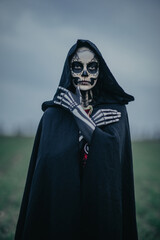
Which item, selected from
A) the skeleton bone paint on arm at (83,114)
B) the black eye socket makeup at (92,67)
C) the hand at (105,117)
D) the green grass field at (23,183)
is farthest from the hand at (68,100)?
the green grass field at (23,183)

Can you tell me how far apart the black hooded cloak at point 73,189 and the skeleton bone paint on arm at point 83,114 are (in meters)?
0.10

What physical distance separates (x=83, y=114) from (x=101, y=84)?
989 millimetres

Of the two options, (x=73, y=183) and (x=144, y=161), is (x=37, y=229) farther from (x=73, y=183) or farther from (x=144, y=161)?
(x=144, y=161)

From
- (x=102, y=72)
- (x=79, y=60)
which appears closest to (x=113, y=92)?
(x=102, y=72)

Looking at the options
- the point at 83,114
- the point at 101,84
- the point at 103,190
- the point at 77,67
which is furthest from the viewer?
the point at 101,84

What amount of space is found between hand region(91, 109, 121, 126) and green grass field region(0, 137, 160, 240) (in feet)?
11.8

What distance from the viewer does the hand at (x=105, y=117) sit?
301 cm

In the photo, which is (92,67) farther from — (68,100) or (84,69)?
(68,100)

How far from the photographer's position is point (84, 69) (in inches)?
130

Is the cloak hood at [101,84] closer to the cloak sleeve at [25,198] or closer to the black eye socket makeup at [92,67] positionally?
the black eye socket makeup at [92,67]

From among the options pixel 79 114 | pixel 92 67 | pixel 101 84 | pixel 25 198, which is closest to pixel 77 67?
pixel 92 67

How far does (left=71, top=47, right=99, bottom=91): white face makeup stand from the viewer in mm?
3293

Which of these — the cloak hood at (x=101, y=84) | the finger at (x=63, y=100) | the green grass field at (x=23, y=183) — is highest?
the cloak hood at (x=101, y=84)

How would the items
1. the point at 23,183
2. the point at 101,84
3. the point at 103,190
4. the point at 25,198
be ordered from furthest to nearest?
1. the point at 23,183
2. the point at 101,84
3. the point at 25,198
4. the point at 103,190
